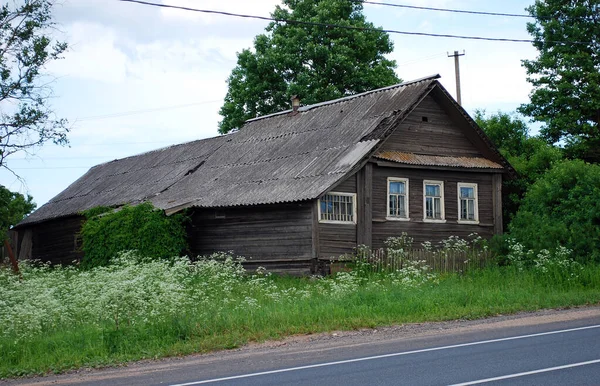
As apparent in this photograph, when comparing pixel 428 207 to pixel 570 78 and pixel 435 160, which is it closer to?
pixel 435 160

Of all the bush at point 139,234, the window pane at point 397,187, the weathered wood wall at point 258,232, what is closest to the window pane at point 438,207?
the window pane at point 397,187

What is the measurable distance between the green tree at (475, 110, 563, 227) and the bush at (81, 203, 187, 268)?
41.1ft

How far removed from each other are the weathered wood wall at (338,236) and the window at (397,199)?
72.0 inches

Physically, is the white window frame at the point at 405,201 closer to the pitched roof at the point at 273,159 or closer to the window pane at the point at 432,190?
the window pane at the point at 432,190

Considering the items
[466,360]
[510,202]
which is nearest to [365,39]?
[510,202]

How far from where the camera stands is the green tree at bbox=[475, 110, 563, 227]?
29.9 metres

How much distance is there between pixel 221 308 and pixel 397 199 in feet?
40.1

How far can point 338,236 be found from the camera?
81.0 feet

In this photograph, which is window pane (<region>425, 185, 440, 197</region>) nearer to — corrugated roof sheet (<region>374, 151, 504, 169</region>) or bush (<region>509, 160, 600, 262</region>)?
corrugated roof sheet (<region>374, 151, 504, 169</region>)

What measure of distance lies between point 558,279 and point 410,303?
528 cm

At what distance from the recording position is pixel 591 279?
1920 centimetres

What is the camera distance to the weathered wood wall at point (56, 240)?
3474 centimetres

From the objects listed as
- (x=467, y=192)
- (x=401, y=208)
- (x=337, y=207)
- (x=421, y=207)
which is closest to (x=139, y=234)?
(x=337, y=207)

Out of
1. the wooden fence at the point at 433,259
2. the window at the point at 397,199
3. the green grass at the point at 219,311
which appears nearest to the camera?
the green grass at the point at 219,311
